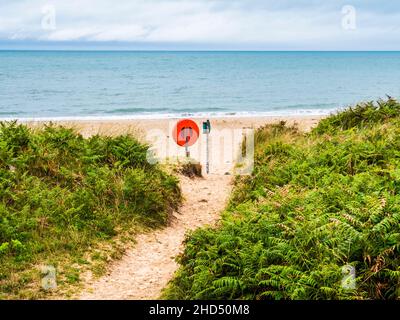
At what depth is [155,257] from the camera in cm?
1032

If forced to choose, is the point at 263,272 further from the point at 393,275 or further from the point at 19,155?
the point at 19,155

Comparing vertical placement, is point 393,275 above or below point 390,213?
below

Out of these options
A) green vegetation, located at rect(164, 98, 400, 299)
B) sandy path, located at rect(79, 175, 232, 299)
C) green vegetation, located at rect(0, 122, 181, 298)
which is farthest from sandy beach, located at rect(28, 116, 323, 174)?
green vegetation, located at rect(164, 98, 400, 299)

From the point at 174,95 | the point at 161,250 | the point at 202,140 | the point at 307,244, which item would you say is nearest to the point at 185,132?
the point at 161,250

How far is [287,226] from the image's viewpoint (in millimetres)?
7922

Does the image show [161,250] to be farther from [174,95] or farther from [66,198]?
[174,95]

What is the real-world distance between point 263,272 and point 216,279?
67 centimetres

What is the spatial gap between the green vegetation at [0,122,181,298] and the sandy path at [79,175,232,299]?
0.29 meters

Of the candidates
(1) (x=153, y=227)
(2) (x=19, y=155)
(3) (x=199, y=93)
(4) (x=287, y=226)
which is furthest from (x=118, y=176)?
(3) (x=199, y=93)

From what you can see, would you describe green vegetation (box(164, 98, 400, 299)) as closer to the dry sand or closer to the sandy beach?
the dry sand

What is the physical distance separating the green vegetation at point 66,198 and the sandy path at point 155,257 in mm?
294

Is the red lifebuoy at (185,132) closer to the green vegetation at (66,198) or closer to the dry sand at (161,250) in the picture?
the dry sand at (161,250)

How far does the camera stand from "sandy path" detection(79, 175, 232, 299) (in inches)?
342

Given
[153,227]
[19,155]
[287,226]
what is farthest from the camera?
[19,155]
